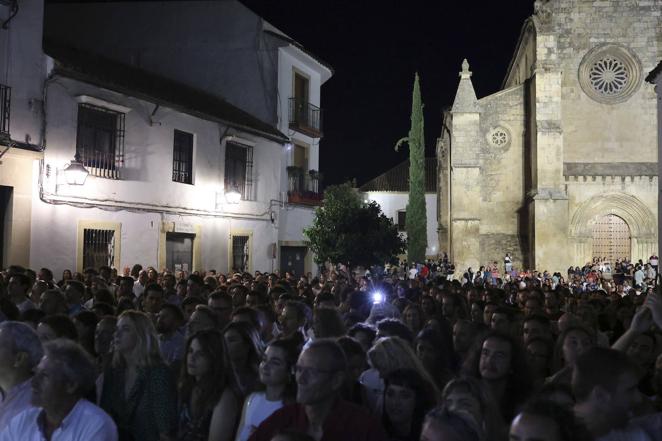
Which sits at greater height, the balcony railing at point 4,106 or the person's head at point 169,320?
the balcony railing at point 4,106

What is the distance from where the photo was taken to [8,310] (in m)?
7.03

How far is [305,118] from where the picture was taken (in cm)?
2689

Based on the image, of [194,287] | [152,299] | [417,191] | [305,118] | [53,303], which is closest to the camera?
[53,303]

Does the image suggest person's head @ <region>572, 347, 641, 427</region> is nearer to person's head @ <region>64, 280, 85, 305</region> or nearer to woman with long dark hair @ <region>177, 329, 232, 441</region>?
woman with long dark hair @ <region>177, 329, 232, 441</region>

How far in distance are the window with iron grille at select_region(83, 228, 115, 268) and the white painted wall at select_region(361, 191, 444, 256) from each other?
131 feet

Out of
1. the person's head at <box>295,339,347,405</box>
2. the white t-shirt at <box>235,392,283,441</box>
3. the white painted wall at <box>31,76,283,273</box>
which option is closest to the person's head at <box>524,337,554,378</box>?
the white t-shirt at <box>235,392,283,441</box>

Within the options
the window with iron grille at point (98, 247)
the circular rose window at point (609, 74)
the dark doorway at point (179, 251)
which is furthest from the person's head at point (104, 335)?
the circular rose window at point (609, 74)

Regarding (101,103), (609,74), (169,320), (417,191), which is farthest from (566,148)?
(169,320)

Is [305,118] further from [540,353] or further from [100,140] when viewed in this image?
[540,353]

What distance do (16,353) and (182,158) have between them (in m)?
16.1

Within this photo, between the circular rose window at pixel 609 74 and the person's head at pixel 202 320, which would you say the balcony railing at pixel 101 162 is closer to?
the person's head at pixel 202 320

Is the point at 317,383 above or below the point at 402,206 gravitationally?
below

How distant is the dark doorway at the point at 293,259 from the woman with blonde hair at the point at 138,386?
21.3 m

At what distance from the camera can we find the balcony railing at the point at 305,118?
86.1 feet
